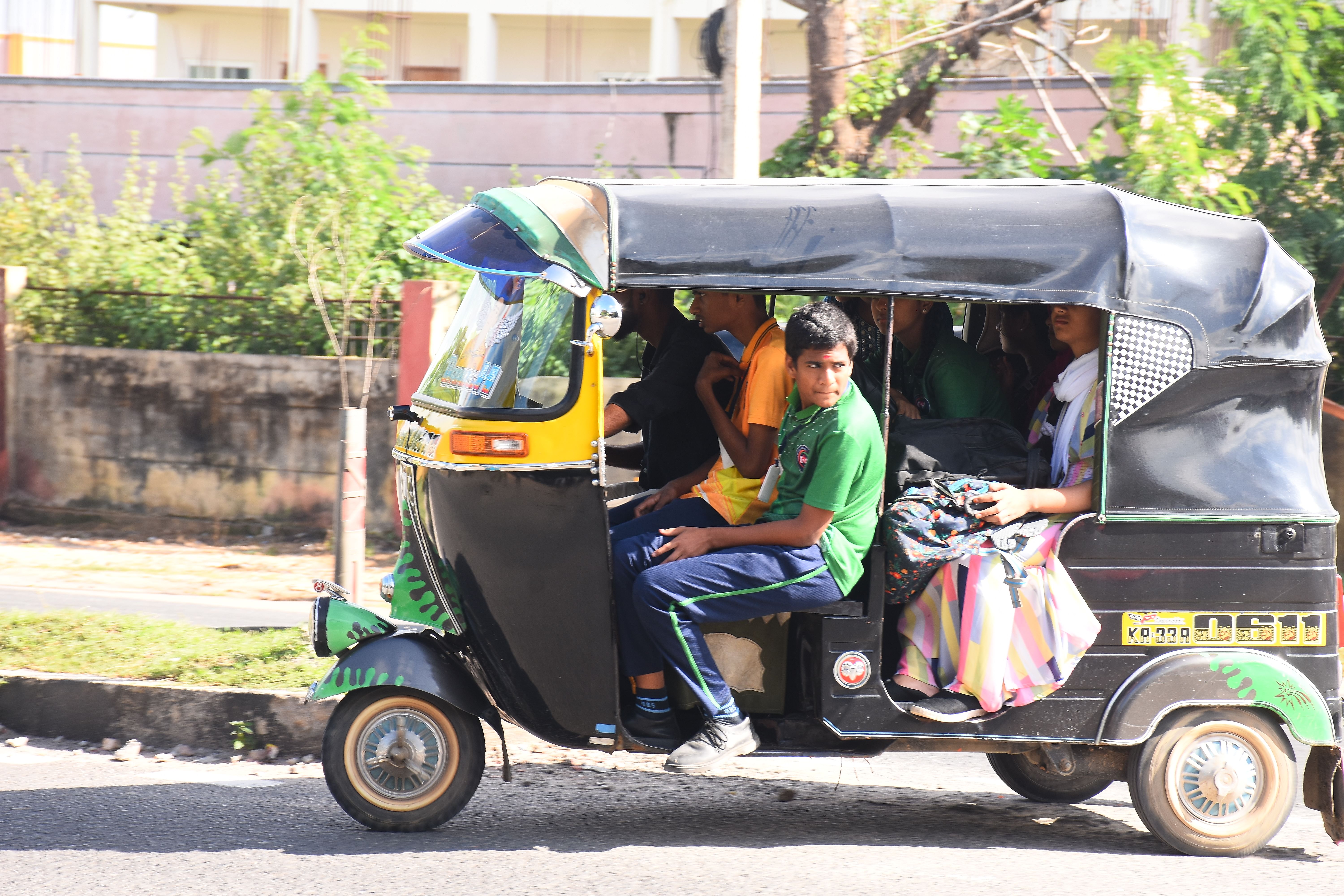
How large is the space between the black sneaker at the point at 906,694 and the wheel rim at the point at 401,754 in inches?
57.0

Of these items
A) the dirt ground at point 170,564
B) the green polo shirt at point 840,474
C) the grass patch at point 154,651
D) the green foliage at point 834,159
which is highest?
the green foliage at point 834,159

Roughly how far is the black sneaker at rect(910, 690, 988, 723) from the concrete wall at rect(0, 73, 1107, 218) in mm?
8728

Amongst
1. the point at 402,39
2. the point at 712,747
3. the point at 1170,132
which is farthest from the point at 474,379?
the point at 402,39

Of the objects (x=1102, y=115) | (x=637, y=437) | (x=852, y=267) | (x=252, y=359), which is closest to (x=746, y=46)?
(x=637, y=437)

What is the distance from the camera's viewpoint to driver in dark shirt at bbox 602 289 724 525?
170 inches

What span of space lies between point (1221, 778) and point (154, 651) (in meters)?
4.51

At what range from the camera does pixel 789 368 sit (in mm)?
3963

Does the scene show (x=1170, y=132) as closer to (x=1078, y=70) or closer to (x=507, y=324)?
(x=1078, y=70)

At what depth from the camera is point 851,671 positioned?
3.94 meters

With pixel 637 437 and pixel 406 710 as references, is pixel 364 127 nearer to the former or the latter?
pixel 637 437

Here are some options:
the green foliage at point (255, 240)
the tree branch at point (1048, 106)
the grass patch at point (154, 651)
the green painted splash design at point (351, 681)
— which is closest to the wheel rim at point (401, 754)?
the green painted splash design at point (351, 681)

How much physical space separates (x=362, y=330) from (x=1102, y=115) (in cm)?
699

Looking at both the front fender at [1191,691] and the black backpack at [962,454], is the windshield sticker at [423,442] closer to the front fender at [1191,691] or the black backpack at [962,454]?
the black backpack at [962,454]

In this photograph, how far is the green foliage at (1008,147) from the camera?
9320 mm
